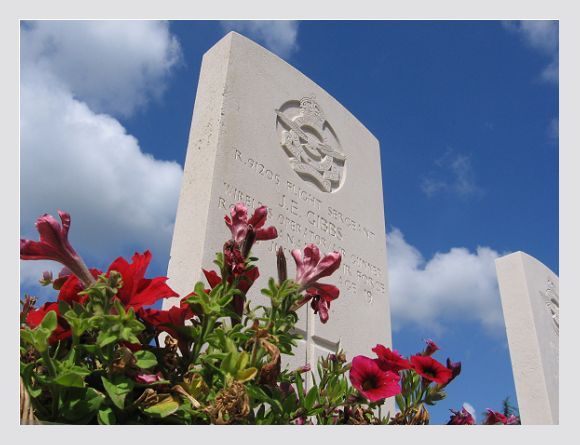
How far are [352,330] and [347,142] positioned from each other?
1376mm

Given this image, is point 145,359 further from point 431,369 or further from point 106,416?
Result: point 431,369

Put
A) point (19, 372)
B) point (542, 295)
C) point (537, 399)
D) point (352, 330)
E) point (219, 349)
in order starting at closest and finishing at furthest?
point (19, 372), point (219, 349), point (352, 330), point (537, 399), point (542, 295)

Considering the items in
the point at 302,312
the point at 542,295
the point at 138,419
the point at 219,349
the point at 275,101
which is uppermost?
the point at 275,101

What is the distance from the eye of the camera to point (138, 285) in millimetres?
999

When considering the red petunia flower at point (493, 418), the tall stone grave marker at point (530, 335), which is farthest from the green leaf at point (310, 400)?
the tall stone grave marker at point (530, 335)

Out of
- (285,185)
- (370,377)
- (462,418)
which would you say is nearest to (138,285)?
Result: (370,377)

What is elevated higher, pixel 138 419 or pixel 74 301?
pixel 74 301

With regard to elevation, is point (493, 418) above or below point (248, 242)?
below

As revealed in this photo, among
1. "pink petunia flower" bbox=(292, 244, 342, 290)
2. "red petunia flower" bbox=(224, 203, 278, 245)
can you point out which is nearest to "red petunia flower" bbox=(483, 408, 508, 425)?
"pink petunia flower" bbox=(292, 244, 342, 290)

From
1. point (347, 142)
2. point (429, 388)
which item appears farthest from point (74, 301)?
point (347, 142)

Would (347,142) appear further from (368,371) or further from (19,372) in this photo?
(19,372)

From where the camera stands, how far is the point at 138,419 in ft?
3.05

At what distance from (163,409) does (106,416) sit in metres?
0.09

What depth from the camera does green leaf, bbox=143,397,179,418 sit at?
0.87 meters
